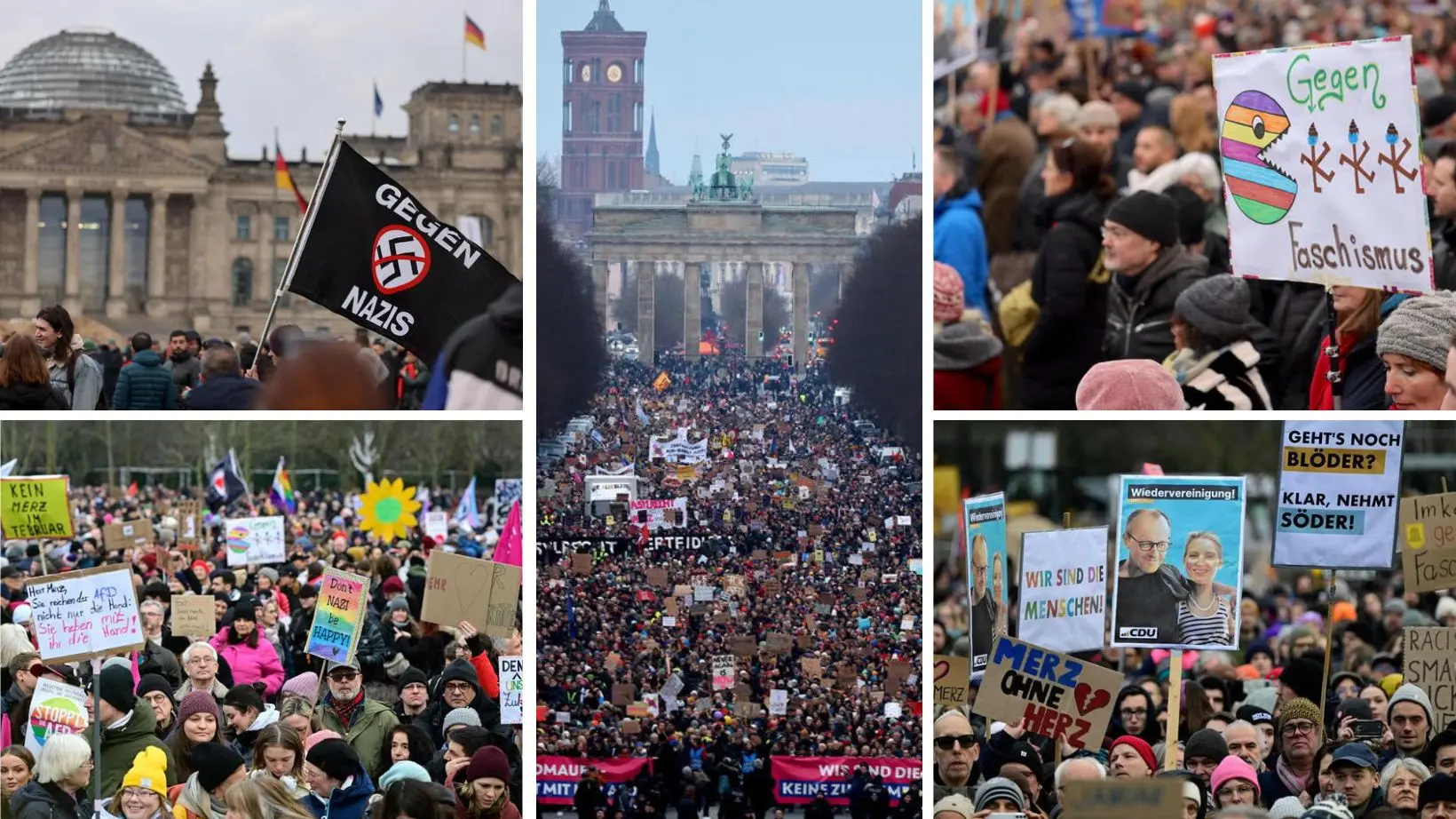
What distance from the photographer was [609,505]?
529cm

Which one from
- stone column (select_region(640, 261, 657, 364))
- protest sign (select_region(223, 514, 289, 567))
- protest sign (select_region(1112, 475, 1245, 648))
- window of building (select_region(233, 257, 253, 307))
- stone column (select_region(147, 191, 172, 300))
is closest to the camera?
protest sign (select_region(1112, 475, 1245, 648))

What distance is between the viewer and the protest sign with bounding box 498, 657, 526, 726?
516cm

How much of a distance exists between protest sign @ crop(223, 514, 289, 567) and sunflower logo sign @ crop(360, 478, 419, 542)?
4.59 meters

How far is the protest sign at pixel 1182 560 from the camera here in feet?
15.4

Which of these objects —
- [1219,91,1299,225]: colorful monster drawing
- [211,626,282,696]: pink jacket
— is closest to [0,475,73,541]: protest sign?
[211,626,282,696]: pink jacket

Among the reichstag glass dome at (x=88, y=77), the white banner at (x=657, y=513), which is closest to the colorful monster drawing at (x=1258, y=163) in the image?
the white banner at (x=657, y=513)

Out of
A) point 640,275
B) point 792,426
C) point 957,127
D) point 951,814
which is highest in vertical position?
point 957,127

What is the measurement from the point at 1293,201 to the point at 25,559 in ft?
25.2

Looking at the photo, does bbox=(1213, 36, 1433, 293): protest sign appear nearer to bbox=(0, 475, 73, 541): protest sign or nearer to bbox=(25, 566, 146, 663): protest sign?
bbox=(25, 566, 146, 663): protest sign

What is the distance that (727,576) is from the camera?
5.27 meters

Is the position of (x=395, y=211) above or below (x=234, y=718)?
above

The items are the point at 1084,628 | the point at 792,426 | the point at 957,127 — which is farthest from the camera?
the point at 957,127

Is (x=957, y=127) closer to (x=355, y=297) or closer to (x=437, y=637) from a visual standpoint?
(x=437, y=637)

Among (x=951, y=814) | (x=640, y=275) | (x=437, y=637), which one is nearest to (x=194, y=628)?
(x=437, y=637)
